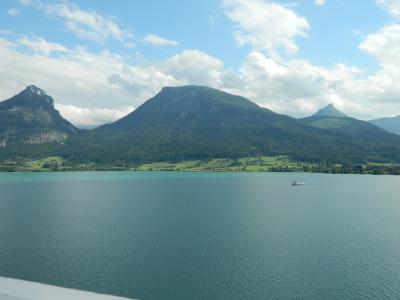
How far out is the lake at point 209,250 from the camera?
53875mm

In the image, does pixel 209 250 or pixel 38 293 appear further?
pixel 209 250

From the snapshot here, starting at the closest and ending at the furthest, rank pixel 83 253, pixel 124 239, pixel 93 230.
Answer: pixel 83 253 < pixel 124 239 < pixel 93 230

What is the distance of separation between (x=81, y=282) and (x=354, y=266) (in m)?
44.9

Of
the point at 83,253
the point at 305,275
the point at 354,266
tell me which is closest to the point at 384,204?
the point at 354,266

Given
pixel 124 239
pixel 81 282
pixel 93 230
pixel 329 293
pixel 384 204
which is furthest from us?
pixel 384 204

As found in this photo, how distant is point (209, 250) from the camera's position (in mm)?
74438

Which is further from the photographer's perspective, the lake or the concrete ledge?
the lake

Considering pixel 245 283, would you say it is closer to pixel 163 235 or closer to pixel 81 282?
pixel 81 282

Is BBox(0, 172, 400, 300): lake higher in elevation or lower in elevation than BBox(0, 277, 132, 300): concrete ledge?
lower

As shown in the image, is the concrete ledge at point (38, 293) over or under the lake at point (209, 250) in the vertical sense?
over

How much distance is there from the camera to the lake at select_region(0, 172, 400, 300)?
5388cm

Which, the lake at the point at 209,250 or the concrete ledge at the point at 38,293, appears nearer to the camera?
the concrete ledge at the point at 38,293

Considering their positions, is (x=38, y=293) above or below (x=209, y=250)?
above

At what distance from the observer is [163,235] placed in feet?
292
